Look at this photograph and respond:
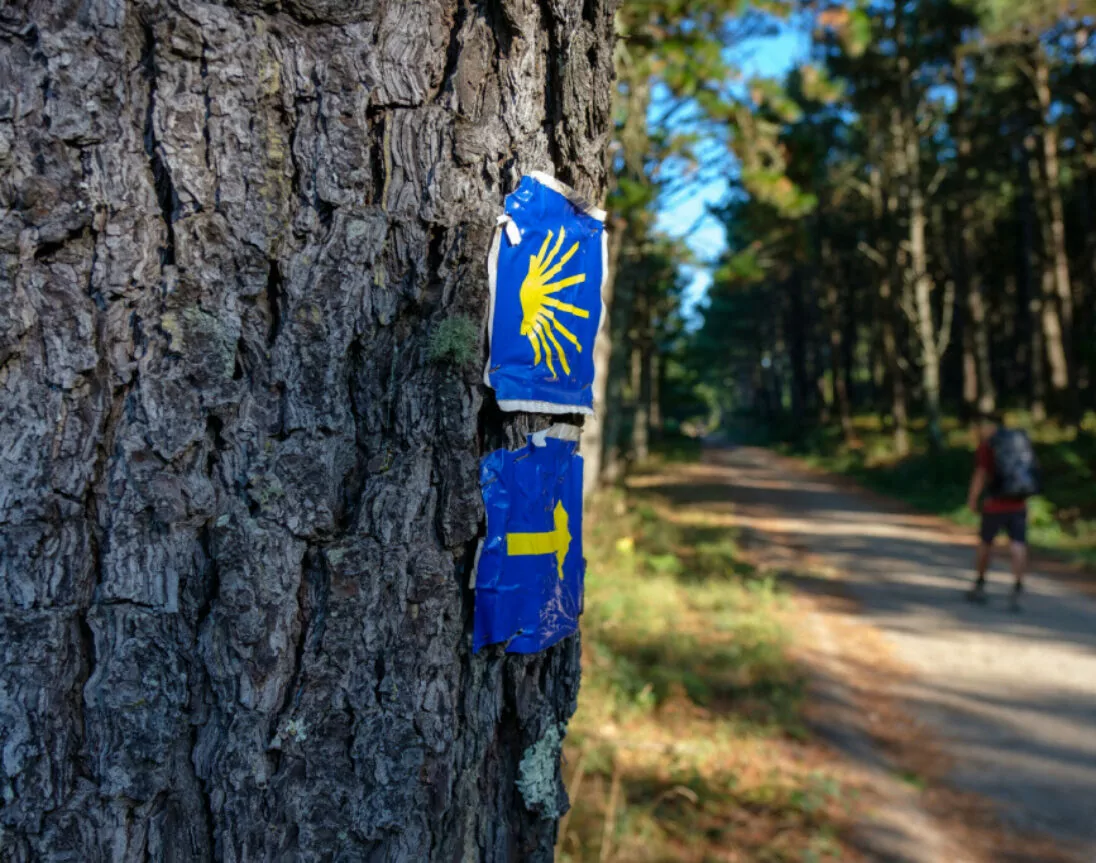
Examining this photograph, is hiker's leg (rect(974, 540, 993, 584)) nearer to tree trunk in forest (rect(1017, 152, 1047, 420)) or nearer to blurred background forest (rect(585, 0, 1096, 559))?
blurred background forest (rect(585, 0, 1096, 559))

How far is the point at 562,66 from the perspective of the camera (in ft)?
4.30

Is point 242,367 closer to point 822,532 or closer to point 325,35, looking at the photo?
point 325,35

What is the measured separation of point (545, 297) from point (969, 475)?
1832cm

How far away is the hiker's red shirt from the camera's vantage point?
7.96 m

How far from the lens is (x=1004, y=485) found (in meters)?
7.84

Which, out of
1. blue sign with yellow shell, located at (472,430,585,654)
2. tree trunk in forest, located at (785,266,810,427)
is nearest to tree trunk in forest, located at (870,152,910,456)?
tree trunk in forest, located at (785,266,810,427)

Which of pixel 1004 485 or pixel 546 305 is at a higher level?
pixel 546 305

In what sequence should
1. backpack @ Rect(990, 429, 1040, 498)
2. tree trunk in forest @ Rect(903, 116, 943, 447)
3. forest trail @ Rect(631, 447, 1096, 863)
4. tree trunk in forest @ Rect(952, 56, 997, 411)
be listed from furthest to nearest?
tree trunk in forest @ Rect(952, 56, 997, 411) < tree trunk in forest @ Rect(903, 116, 943, 447) < backpack @ Rect(990, 429, 1040, 498) < forest trail @ Rect(631, 447, 1096, 863)

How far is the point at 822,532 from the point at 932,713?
8.24 meters

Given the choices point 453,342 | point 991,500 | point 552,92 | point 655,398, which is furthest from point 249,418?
point 655,398

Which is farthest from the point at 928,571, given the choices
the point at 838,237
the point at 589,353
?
the point at 838,237

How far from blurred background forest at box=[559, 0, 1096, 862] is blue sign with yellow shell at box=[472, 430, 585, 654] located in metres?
1.03

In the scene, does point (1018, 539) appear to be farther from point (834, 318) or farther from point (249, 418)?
point (834, 318)

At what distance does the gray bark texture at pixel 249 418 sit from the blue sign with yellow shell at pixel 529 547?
4 centimetres
